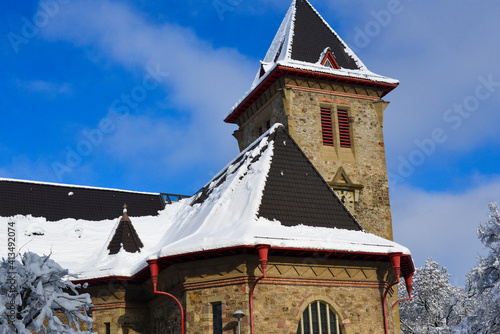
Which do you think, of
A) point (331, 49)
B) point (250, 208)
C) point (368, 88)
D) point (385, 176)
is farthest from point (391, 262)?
point (331, 49)

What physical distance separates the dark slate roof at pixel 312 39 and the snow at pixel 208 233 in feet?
22.8

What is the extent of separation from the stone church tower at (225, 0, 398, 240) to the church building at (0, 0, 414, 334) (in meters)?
0.05

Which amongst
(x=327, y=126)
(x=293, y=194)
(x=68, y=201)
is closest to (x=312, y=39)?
(x=327, y=126)

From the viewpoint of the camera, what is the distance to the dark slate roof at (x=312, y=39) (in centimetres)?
2741

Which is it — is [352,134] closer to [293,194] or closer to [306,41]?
[306,41]

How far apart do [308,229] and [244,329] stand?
330 cm

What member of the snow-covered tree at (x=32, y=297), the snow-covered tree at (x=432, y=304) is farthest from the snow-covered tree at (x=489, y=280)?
the snow-covered tree at (x=432, y=304)

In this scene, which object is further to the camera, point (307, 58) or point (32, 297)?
point (307, 58)

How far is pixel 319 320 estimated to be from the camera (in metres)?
16.0

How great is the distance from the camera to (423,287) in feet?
138

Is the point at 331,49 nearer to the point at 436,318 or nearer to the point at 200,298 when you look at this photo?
the point at 200,298

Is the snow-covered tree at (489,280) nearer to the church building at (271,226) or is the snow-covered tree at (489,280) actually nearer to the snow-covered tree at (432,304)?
the church building at (271,226)

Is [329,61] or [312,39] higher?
[312,39]

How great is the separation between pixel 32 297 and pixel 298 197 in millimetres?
8359
